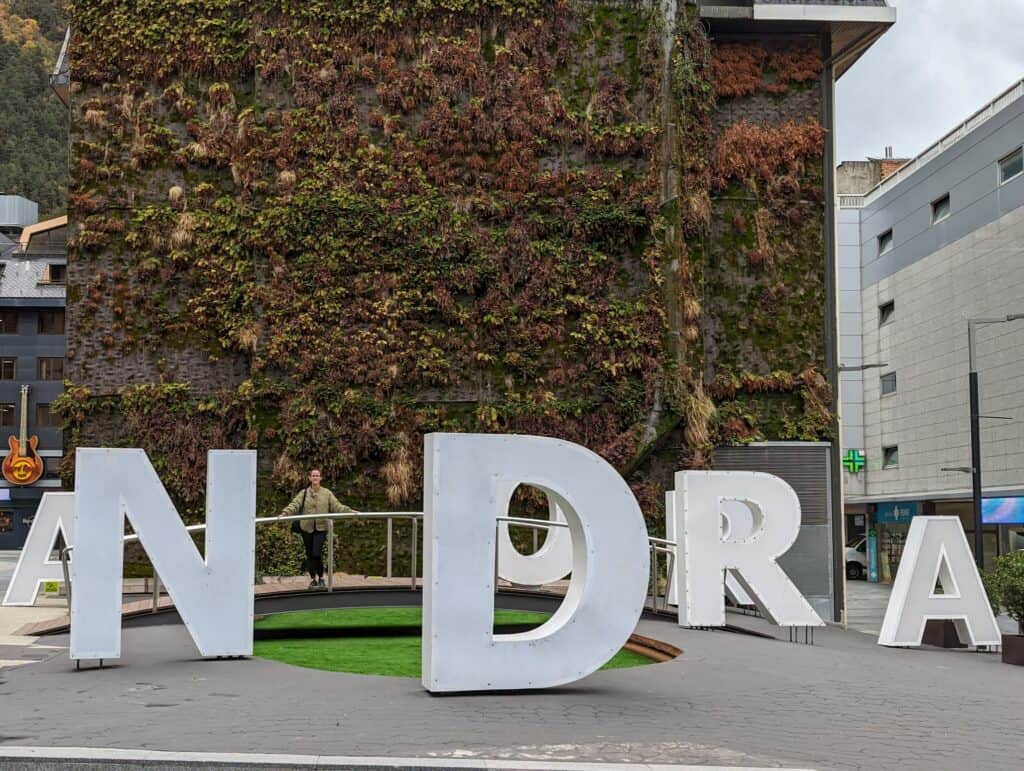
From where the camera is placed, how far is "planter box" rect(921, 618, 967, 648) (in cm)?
1527

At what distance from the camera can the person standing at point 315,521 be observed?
16.2 m

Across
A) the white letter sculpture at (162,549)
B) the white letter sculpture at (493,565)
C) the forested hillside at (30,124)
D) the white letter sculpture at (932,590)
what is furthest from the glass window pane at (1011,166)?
the forested hillside at (30,124)

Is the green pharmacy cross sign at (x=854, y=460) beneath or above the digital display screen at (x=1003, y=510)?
above

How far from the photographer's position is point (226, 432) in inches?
840

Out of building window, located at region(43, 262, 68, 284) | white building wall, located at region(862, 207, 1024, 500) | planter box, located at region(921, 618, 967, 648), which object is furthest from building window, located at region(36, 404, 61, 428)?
planter box, located at region(921, 618, 967, 648)

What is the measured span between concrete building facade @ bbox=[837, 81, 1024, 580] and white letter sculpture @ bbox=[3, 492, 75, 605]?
21981 millimetres

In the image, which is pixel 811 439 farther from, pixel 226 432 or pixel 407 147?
pixel 226 432

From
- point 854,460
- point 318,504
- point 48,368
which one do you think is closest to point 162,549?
point 318,504

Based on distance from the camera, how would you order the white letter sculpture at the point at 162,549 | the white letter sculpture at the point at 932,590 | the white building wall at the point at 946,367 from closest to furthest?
the white letter sculpture at the point at 162,549
the white letter sculpture at the point at 932,590
the white building wall at the point at 946,367

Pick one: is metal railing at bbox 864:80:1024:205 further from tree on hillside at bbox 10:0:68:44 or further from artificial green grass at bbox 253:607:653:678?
tree on hillside at bbox 10:0:68:44

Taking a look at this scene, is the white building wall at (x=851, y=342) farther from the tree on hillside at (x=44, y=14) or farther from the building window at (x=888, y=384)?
the tree on hillside at (x=44, y=14)

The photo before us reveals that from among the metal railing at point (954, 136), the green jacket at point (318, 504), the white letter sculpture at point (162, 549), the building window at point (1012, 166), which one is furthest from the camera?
the metal railing at point (954, 136)

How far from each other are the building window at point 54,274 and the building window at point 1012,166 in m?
46.7

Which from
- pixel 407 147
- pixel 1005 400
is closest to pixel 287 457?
pixel 407 147
